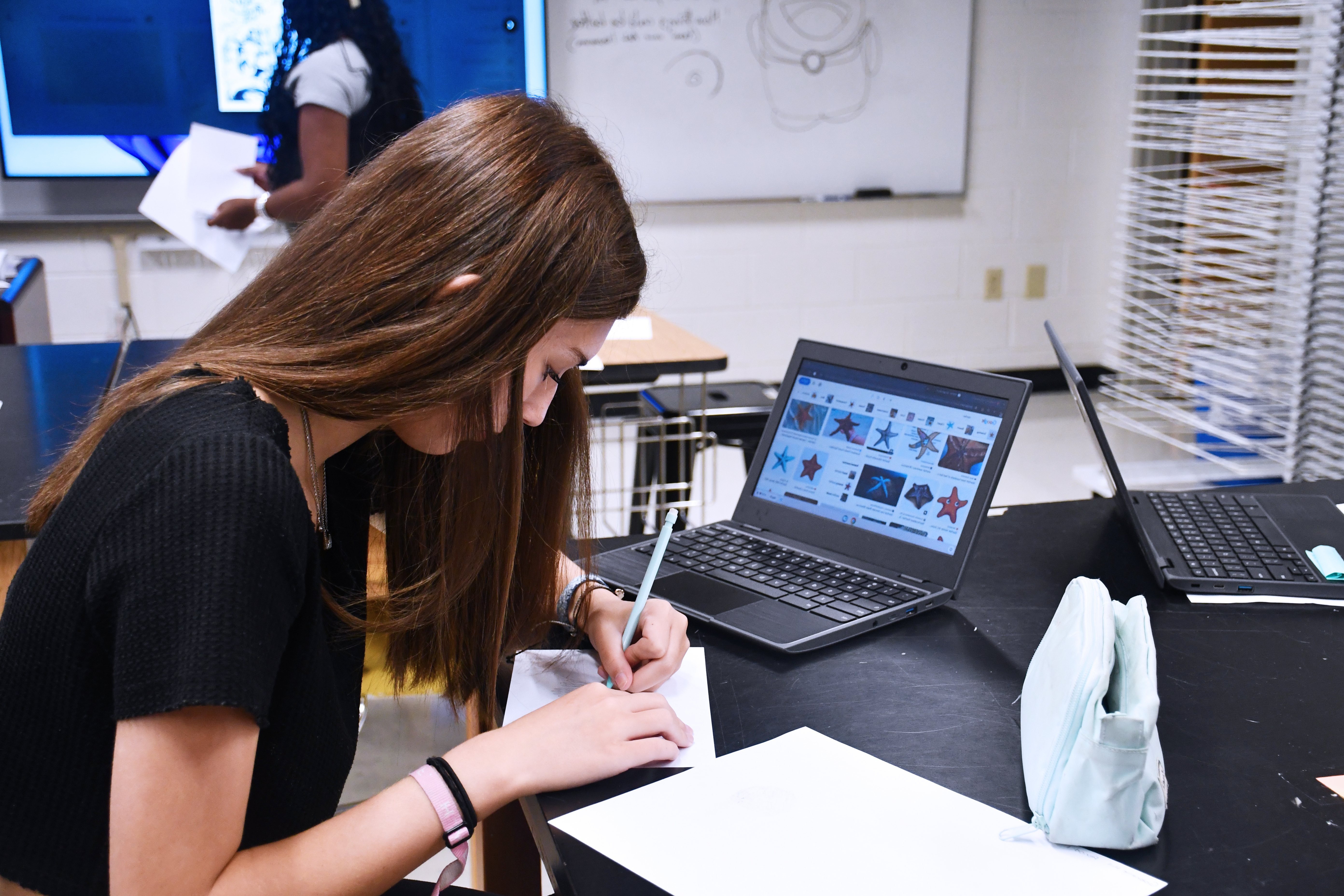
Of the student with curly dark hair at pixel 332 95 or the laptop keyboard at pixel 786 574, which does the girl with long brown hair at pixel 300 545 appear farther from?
the student with curly dark hair at pixel 332 95

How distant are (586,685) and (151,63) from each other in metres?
2.62

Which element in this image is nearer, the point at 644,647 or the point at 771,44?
the point at 644,647

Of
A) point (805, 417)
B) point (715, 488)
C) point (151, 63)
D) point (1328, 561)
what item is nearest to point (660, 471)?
point (715, 488)

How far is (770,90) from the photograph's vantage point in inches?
126

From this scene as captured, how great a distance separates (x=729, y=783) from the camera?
73 centimetres

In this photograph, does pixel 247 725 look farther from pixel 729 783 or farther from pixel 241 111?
pixel 241 111

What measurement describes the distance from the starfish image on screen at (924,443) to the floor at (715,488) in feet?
2.41

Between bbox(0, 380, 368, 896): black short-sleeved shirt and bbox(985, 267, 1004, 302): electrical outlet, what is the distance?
10.0 ft

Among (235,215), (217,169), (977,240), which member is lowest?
(977,240)

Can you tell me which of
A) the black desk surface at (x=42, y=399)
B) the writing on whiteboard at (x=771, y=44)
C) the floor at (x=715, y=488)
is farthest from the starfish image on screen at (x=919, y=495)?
the writing on whiteboard at (x=771, y=44)

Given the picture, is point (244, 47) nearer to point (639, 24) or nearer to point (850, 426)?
point (639, 24)

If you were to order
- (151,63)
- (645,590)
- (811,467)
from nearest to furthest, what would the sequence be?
(645,590)
(811,467)
(151,63)

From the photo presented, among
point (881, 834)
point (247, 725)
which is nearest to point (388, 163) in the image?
point (247, 725)

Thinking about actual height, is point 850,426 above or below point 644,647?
above
